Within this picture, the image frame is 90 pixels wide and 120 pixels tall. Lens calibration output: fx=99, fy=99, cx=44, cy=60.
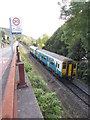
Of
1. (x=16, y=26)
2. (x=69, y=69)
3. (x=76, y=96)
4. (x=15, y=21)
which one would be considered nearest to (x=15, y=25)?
(x=16, y=26)

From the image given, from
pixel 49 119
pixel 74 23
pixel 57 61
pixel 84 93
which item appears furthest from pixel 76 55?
pixel 49 119

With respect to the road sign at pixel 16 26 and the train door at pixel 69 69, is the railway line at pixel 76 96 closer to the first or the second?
the train door at pixel 69 69

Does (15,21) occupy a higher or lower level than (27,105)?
higher

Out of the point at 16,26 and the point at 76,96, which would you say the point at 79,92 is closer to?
the point at 76,96

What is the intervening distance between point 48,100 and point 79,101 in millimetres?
3547

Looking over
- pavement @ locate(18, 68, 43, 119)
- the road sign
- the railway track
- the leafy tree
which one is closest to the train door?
the railway track

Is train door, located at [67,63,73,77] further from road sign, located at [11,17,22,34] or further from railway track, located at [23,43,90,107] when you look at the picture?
road sign, located at [11,17,22,34]

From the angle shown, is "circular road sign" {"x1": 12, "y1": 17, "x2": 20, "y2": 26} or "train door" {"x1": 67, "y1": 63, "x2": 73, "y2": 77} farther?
"circular road sign" {"x1": 12, "y1": 17, "x2": 20, "y2": 26}

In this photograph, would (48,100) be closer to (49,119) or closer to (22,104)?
(49,119)

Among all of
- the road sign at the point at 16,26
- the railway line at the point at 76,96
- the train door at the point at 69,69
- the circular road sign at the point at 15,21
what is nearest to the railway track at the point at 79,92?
the railway line at the point at 76,96

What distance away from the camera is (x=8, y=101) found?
269 centimetres

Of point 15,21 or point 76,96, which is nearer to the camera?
point 76,96

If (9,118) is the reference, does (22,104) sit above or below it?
below

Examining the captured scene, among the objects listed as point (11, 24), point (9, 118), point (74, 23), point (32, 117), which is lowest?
point (32, 117)
